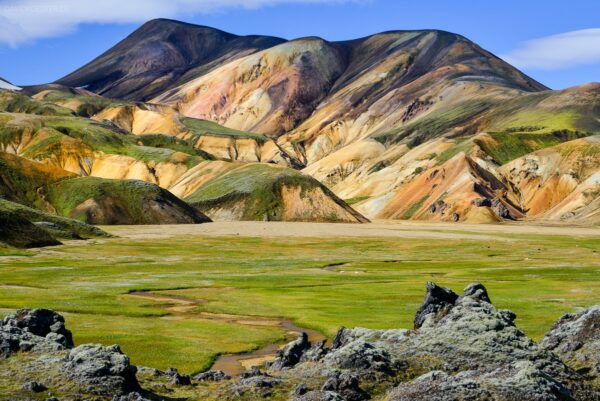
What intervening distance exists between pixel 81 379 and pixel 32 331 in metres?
6.33

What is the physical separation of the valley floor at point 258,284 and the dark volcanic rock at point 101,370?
9560 millimetres

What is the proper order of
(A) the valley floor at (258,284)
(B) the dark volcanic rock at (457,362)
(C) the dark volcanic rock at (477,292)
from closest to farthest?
(B) the dark volcanic rock at (457,362)
(C) the dark volcanic rock at (477,292)
(A) the valley floor at (258,284)

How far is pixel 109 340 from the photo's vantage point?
138 ft

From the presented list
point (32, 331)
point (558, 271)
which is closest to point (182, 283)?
point (558, 271)

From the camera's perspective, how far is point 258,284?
3108 inches

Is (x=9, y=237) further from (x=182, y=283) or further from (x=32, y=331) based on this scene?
(x=32, y=331)

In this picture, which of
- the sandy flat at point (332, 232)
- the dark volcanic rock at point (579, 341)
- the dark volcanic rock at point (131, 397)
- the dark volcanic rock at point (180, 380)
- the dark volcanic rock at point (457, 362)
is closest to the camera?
the dark volcanic rock at point (457, 362)

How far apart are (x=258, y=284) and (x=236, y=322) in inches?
1042

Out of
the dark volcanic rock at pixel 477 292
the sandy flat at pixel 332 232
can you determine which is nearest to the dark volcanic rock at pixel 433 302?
the dark volcanic rock at pixel 477 292

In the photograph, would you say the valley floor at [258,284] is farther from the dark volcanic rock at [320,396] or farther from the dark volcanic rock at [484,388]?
the dark volcanic rock at [484,388]

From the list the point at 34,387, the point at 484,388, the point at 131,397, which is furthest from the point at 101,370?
the point at 484,388

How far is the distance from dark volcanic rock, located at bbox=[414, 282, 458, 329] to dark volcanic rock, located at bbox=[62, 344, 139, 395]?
11124 millimetres

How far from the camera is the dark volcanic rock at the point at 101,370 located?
24906mm

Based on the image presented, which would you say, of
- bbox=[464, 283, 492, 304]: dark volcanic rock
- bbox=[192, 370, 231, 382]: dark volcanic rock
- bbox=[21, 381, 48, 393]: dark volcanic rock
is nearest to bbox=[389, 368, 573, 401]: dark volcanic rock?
bbox=[192, 370, 231, 382]: dark volcanic rock
